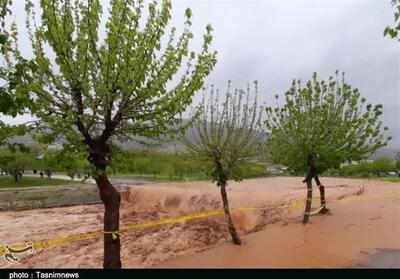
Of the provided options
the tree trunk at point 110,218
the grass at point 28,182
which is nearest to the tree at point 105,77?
the tree trunk at point 110,218

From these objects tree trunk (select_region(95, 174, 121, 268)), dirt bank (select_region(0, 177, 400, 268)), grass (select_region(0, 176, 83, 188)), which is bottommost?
dirt bank (select_region(0, 177, 400, 268))

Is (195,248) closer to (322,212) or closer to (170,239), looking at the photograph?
(170,239)

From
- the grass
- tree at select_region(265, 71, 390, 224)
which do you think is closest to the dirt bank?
tree at select_region(265, 71, 390, 224)

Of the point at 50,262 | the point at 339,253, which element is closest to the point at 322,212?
Result: the point at 339,253

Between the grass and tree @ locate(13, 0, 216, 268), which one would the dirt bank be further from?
the grass

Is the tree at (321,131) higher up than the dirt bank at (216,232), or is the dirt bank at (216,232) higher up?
the tree at (321,131)

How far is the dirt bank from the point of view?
1387 centimetres

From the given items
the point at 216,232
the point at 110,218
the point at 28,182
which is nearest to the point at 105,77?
the point at 110,218

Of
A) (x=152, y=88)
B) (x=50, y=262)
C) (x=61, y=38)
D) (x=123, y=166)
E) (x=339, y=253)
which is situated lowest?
(x=50, y=262)

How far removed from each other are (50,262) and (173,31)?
12.1m

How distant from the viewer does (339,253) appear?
42.5 feet

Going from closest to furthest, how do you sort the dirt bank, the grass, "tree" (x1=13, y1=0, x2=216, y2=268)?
1. "tree" (x1=13, y1=0, x2=216, y2=268)
2. the dirt bank
3. the grass

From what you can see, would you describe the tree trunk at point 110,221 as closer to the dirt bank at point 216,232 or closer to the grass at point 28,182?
the dirt bank at point 216,232

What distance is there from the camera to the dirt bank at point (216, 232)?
45.5 ft
